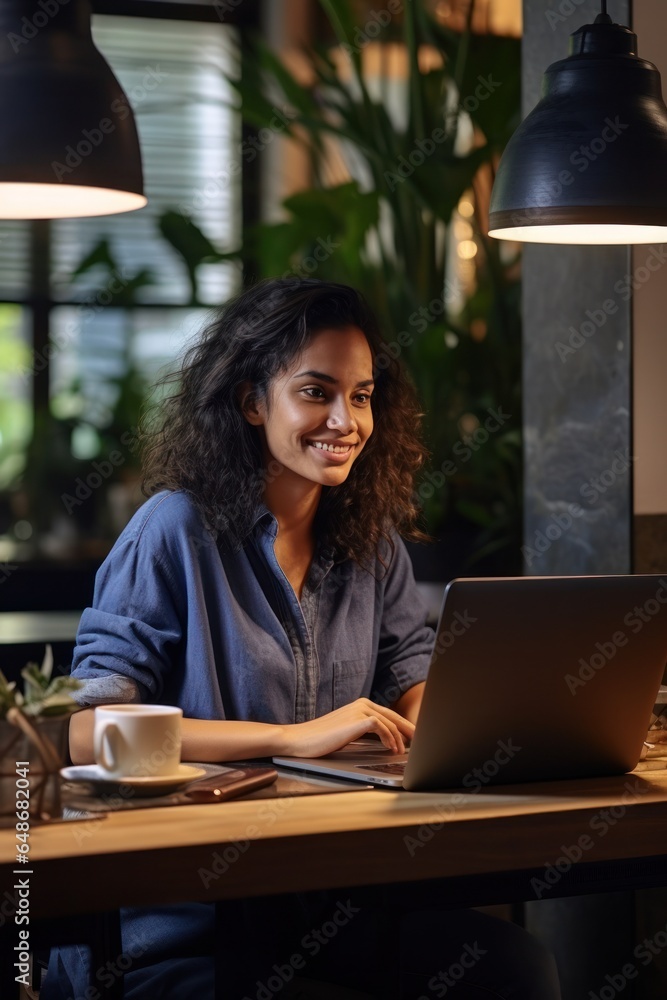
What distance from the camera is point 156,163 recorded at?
5.67 metres

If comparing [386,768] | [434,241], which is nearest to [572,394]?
[434,241]

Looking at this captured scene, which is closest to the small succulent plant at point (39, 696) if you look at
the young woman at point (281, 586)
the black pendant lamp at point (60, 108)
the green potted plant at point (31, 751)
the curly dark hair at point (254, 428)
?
the green potted plant at point (31, 751)

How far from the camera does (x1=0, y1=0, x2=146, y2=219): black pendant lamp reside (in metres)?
1.85

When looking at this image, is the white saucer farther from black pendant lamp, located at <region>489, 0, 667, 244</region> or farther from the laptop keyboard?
black pendant lamp, located at <region>489, 0, 667, 244</region>

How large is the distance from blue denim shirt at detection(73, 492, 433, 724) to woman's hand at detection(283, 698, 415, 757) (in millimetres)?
206

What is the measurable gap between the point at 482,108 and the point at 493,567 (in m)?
1.19

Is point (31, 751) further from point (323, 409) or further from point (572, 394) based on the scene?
point (572, 394)

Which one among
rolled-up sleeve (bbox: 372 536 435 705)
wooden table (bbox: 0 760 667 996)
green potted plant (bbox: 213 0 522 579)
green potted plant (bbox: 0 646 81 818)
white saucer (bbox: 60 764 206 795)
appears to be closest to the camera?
wooden table (bbox: 0 760 667 996)

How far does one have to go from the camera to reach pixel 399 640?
2266 millimetres

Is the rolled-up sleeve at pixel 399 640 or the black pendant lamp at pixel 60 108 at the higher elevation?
the black pendant lamp at pixel 60 108

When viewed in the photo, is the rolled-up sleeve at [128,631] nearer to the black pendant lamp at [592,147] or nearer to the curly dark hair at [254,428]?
the curly dark hair at [254,428]

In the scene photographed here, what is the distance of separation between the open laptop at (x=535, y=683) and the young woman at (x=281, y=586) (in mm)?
224

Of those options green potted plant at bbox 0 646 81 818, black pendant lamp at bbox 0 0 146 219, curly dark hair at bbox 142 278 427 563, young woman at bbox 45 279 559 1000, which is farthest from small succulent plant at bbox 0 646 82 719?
black pendant lamp at bbox 0 0 146 219

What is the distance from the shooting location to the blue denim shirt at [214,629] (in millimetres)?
1883
